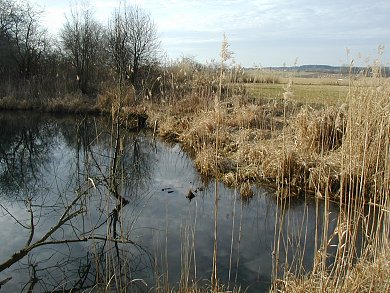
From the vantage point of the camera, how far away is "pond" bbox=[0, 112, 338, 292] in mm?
3756

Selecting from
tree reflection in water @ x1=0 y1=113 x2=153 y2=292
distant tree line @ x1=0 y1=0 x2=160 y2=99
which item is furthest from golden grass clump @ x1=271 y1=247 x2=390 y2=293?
distant tree line @ x1=0 y1=0 x2=160 y2=99

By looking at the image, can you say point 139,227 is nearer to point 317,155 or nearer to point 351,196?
point 351,196

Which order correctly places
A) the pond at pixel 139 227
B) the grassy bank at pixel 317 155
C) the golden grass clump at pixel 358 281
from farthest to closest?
the pond at pixel 139 227 → the grassy bank at pixel 317 155 → the golden grass clump at pixel 358 281

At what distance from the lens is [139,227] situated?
16.3 feet

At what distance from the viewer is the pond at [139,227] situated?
12.3ft

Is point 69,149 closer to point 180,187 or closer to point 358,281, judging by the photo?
point 180,187

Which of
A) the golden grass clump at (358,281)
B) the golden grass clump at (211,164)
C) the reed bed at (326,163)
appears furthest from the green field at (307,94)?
the golden grass clump at (358,281)

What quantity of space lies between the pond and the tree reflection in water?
18mm

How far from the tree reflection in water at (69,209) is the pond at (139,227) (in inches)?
0.7

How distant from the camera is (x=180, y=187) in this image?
684 cm

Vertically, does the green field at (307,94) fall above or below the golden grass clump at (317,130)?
above

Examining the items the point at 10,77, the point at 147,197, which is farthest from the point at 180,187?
the point at 10,77

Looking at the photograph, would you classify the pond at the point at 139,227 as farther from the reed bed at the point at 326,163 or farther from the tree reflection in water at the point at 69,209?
the reed bed at the point at 326,163

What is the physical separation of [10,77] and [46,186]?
13.2 m
